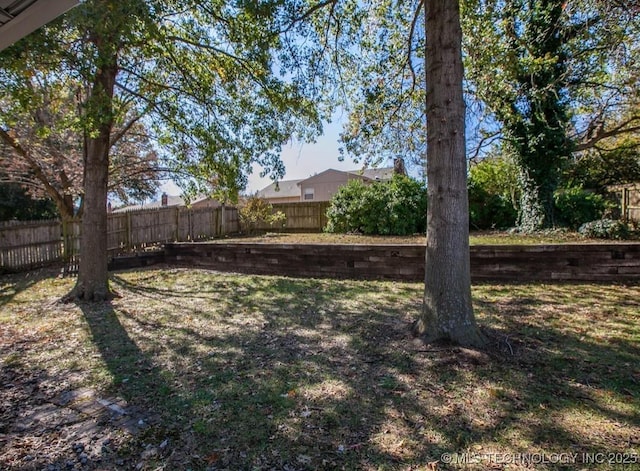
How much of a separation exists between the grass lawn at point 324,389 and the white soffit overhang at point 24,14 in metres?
3.02

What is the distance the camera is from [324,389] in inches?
108

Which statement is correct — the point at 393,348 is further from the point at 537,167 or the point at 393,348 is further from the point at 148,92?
the point at 537,167

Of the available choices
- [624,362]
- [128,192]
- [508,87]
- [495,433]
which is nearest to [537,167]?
[508,87]

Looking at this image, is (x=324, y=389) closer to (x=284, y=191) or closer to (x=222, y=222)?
(x=222, y=222)

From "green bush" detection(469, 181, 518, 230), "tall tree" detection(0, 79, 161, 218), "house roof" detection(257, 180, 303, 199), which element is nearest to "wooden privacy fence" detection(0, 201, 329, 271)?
"tall tree" detection(0, 79, 161, 218)

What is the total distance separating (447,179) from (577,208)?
24.8 ft

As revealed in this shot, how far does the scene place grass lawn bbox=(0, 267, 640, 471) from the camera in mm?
2039

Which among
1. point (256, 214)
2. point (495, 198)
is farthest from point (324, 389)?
point (256, 214)

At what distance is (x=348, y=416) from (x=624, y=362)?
2394 millimetres

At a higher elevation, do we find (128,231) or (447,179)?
(447,179)

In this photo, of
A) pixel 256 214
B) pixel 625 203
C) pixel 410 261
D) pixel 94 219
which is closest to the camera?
pixel 94 219

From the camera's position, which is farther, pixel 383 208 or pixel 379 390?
pixel 383 208

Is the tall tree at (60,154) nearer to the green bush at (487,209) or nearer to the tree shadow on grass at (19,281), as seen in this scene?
the tree shadow on grass at (19,281)

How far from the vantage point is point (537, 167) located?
9000 millimetres
